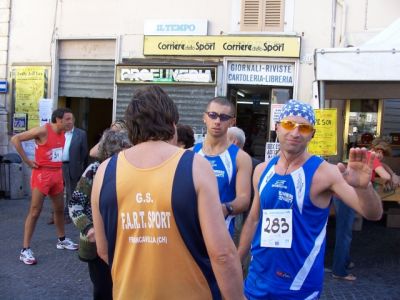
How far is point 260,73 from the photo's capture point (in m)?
9.44

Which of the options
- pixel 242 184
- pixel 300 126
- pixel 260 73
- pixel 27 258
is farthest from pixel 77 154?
pixel 300 126

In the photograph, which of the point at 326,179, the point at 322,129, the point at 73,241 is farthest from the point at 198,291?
the point at 73,241

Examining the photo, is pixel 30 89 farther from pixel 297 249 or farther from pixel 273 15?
pixel 297 249

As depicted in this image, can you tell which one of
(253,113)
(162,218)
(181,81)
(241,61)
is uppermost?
(241,61)

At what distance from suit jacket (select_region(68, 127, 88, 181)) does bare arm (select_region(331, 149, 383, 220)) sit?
6.48 metres

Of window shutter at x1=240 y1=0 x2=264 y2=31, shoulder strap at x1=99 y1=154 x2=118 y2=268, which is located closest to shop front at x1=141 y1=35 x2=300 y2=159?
window shutter at x1=240 y1=0 x2=264 y2=31

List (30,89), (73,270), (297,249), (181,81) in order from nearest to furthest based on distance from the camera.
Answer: (297,249) < (73,270) < (181,81) < (30,89)

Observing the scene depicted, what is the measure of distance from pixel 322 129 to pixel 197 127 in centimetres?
439

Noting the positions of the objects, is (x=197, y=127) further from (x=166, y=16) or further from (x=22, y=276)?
(x=22, y=276)

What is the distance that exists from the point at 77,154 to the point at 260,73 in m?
3.77

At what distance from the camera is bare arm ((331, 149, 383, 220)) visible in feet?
7.19

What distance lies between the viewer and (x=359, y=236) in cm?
A: 809

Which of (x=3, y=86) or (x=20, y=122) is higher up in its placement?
(x=3, y=86)

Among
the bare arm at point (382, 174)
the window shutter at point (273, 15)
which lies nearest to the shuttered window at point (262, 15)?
the window shutter at point (273, 15)
